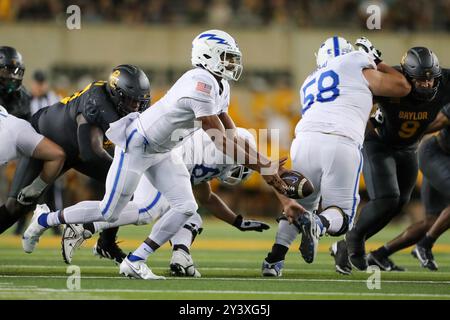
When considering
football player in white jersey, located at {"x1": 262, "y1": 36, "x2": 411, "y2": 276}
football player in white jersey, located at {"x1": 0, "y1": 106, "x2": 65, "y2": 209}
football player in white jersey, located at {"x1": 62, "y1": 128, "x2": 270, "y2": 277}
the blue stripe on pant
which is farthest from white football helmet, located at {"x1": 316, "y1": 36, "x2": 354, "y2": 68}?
football player in white jersey, located at {"x1": 0, "y1": 106, "x2": 65, "y2": 209}

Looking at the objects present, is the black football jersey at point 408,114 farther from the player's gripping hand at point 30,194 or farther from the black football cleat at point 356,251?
the player's gripping hand at point 30,194

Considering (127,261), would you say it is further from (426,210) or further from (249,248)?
(249,248)

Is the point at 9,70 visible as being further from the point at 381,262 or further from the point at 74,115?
the point at 381,262

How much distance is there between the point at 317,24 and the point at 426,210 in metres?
8.94

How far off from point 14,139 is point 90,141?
576mm

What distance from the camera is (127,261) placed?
645cm

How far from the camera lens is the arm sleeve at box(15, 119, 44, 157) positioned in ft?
23.6

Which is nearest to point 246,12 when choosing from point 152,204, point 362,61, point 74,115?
point 74,115

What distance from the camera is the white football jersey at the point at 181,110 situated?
620 centimetres

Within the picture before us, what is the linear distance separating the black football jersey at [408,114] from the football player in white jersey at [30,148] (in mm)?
2536

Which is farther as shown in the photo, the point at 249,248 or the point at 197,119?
the point at 249,248

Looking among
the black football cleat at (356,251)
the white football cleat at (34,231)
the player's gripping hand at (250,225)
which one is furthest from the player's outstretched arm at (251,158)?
the white football cleat at (34,231)

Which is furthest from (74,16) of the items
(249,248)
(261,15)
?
(249,248)

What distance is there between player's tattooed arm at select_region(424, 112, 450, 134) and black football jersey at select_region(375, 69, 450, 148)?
0.16 ft
